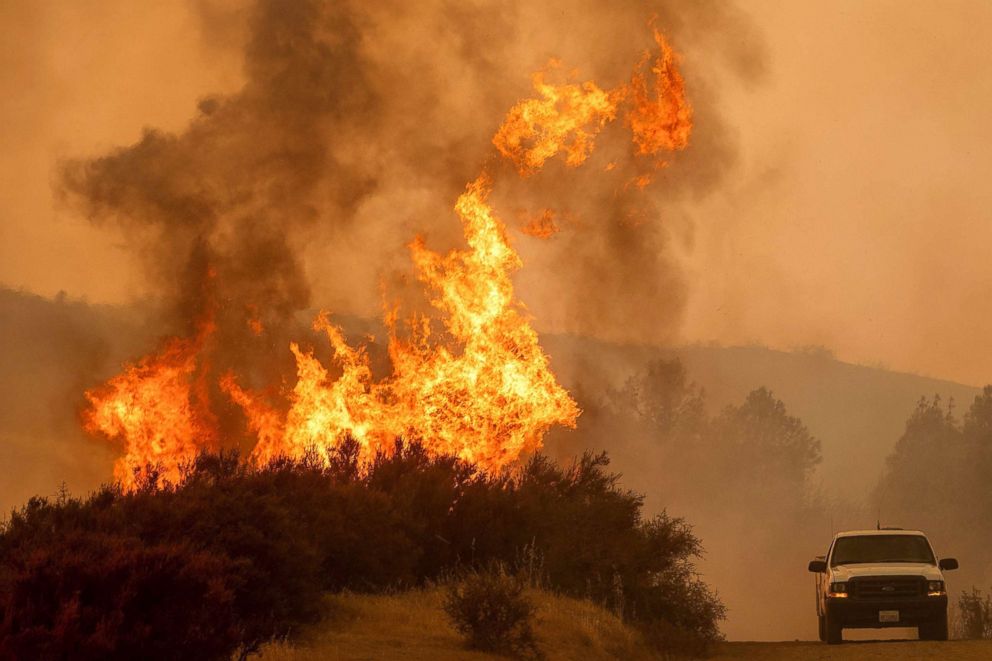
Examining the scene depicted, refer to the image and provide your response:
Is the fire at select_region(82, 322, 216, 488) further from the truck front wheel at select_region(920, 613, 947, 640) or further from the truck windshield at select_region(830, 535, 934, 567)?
the truck front wheel at select_region(920, 613, 947, 640)

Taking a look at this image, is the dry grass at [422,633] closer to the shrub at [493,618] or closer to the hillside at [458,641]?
the hillside at [458,641]

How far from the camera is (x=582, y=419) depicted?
321 ft

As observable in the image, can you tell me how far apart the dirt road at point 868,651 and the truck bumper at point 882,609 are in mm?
369

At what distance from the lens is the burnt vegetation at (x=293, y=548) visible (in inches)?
500

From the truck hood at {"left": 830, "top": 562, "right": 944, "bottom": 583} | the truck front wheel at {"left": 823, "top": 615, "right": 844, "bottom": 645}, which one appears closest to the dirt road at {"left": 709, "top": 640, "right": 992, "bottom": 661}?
the truck front wheel at {"left": 823, "top": 615, "right": 844, "bottom": 645}

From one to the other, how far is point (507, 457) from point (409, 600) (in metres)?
14.7

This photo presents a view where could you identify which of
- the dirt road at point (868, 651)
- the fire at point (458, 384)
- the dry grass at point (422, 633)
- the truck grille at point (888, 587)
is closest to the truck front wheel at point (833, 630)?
the dirt road at point (868, 651)

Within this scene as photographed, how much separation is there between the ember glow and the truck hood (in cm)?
1210

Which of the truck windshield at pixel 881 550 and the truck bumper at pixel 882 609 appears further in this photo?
the truck windshield at pixel 881 550

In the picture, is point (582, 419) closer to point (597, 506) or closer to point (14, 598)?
point (597, 506)

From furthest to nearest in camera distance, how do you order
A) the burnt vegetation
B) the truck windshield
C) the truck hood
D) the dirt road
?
1. the truck windshield
2. the truck hood
3. the dirt road
4. the burnt vegetation

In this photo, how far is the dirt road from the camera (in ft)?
68.4

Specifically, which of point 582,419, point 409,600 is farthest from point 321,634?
point 582,419

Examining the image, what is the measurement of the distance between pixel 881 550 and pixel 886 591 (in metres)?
1.34
